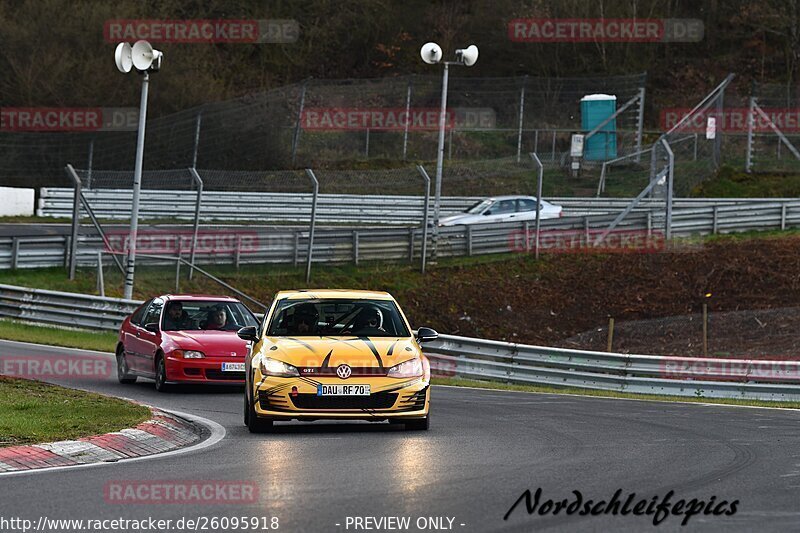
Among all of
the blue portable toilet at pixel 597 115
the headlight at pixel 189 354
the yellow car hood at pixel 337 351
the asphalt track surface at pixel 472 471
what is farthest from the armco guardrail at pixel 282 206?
the yellow car hood at pixel 337 351

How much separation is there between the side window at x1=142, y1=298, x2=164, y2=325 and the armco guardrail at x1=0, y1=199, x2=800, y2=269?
470 inches

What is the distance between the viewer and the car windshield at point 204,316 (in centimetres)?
1962

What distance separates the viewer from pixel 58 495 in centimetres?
887

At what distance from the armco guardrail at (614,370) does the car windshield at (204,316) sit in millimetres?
3062

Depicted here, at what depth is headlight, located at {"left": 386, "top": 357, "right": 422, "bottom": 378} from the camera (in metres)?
13.4

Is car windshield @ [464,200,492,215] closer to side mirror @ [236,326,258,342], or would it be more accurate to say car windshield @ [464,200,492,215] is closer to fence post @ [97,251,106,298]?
fence post @ [97,251,106,298]

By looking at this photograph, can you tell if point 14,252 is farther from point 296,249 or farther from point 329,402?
point 329,402

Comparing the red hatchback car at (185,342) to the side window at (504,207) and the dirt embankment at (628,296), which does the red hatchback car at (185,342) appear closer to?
the dirt embankment at (628,296)

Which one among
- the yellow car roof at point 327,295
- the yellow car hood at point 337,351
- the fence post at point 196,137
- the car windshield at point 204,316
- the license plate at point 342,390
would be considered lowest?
the license plate at point 342,390

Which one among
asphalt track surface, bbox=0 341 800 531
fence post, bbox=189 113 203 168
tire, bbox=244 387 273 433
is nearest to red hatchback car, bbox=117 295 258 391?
asphalt track surface, bbox=0 341 800 531

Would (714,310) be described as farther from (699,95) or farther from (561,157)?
(699,95)

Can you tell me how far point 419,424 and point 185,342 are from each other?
228 inches

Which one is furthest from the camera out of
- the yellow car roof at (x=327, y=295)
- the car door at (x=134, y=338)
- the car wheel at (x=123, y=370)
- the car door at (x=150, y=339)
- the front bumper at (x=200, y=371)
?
the car wheel at (x=123, y=370)

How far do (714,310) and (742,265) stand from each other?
2.81 m
